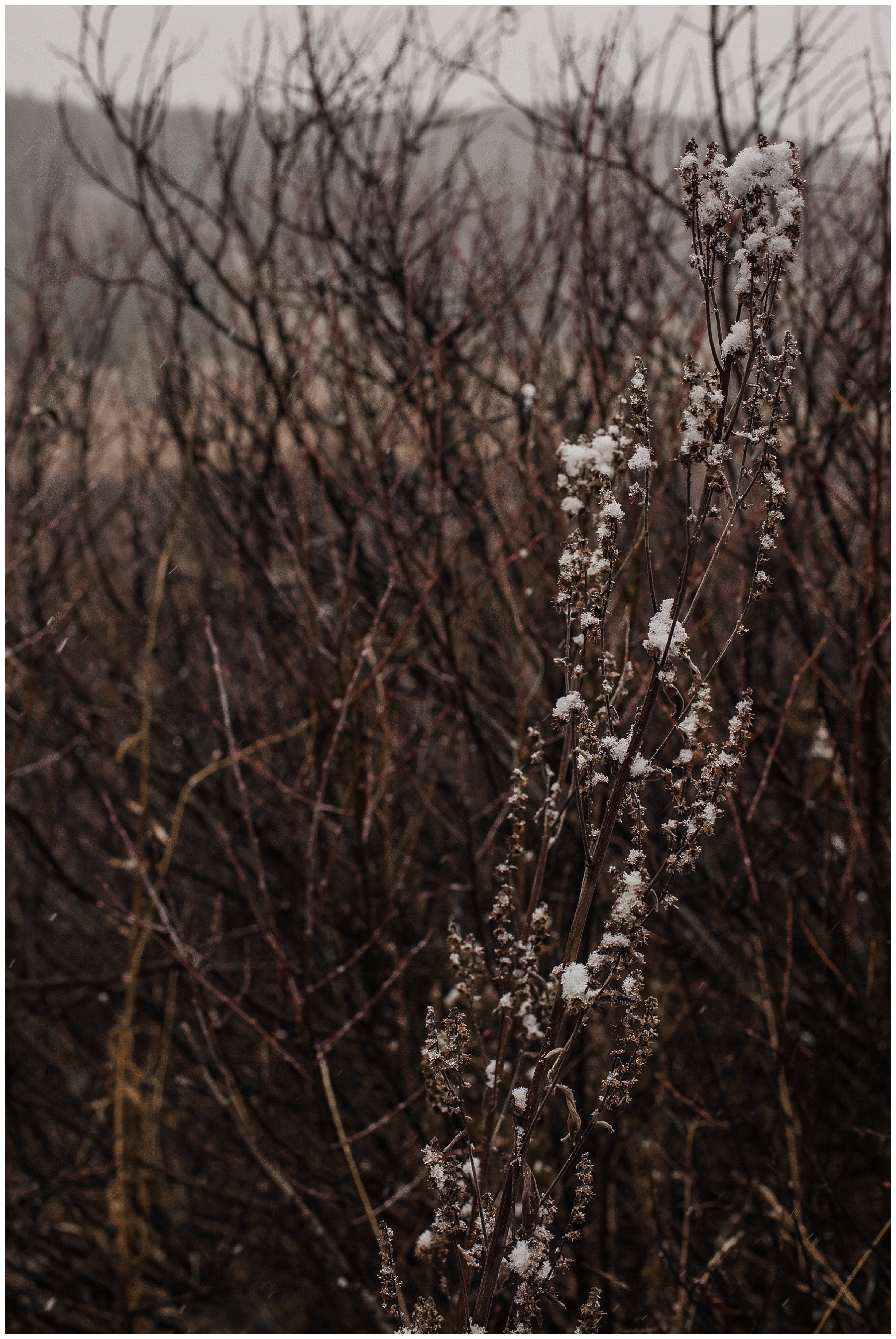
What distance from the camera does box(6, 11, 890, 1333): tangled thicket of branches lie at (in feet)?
3.28

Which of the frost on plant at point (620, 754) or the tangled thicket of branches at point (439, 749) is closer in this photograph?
the frost on plant at point (620, 754)

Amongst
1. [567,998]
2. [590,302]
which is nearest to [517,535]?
[590,302]

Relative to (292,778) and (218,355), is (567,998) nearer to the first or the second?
(292,778)

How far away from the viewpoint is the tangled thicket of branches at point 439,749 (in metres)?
1.00

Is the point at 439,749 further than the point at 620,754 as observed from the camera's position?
Yes

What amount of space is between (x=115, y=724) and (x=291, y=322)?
9.26 feet

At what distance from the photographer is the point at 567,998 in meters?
0.74

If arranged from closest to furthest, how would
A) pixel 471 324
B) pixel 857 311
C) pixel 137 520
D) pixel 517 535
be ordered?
pixel 517 535, pixel 857 311, pixel 471 324, pixel 137 520

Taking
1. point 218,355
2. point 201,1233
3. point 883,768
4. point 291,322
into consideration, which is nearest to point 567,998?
point 883,768

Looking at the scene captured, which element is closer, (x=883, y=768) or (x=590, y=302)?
(x=590, y=302)

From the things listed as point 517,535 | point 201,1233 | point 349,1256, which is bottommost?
point 201,1233

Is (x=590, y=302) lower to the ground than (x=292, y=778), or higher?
higher

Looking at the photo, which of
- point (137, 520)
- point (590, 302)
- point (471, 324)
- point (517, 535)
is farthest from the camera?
point (137, 520)

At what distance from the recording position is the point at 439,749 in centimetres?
362
